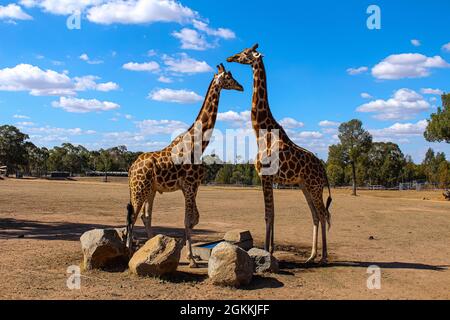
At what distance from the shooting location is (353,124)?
157 ft

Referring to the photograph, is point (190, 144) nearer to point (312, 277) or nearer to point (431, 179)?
point (312, 277)

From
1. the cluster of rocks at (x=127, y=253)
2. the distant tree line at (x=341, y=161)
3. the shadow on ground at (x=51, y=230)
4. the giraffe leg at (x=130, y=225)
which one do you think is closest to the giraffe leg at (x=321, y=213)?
the cluster of rocks at (x=127, y=253)

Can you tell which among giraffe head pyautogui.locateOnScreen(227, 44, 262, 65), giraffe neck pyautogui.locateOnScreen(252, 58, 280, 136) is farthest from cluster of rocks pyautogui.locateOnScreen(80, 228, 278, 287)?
giraffe head pyautogui.locateOnScreen(227, 44, 262, 65)

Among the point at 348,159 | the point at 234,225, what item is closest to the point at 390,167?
the point at 348,159

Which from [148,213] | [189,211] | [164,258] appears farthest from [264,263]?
[148,213]

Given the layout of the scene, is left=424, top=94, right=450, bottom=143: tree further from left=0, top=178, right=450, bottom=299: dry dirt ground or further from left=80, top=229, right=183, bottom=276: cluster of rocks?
left=80, top=229, right=183, bottom=276: cluster of rocks

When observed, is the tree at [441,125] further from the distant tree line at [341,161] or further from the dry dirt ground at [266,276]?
the dry dirt ground at [266,276]

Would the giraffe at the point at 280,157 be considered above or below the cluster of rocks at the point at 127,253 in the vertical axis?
above

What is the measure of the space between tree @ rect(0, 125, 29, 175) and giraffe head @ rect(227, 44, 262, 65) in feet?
278

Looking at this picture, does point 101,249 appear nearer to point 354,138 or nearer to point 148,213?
point 148,213

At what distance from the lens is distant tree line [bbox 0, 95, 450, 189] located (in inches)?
1882

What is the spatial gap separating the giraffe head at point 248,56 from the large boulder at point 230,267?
4.99 m

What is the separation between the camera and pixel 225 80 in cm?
1061

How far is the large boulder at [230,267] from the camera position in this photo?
7.93 m
